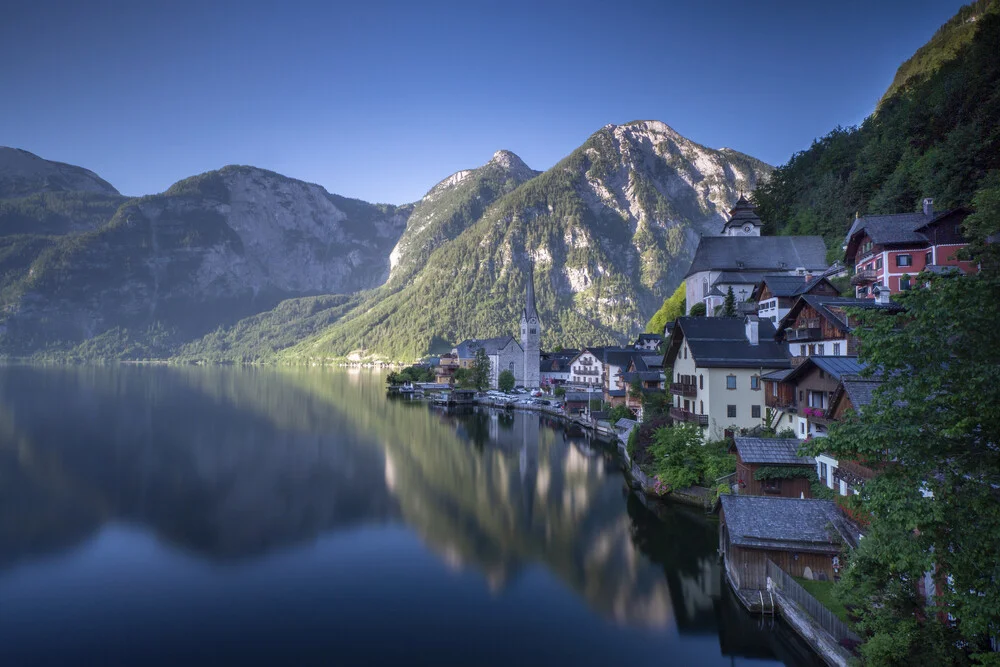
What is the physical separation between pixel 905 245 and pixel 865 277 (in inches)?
131

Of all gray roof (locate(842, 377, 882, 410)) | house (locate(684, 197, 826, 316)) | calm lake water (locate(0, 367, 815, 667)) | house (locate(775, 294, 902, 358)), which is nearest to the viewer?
calm lake water (locate(0, 367, 815, 667))

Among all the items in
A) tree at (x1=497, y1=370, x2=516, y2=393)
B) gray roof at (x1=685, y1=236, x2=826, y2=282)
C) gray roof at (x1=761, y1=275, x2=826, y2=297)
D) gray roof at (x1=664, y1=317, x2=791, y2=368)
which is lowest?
tree at (x1=497, y1=370, x2=516, y2=393)

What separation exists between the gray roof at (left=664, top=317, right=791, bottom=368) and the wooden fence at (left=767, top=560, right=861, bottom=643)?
17314mm

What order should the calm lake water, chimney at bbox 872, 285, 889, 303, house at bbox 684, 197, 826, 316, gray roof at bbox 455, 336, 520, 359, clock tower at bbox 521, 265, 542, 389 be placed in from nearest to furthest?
1. the calm lake water
2. chimney at bbox 872, 285, 889, 303
3. house at bbox 684, 197, 826, 316
4. clock tower at bbox 521, 265, 542, 389
5. gray roof at bbox 455, 336, 520, 359

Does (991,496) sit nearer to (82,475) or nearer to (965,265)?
(965,265)

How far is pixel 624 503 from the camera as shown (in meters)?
34.3

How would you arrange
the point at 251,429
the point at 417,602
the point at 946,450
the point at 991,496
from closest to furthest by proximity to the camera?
the point at 991,496
the point at 946,450
the point at 417,602
the point at 251,429

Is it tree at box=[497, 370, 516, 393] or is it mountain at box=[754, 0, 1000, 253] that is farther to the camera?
tree at box=[497, 370, 516, 393]

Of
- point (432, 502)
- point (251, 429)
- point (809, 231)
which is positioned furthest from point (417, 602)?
point (809, 231)

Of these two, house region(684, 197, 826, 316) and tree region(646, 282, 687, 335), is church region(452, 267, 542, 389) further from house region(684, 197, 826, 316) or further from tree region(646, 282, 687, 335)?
house region(684, 197, 826, 316)

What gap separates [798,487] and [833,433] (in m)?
16.8

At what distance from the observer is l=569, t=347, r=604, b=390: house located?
84.3 meters

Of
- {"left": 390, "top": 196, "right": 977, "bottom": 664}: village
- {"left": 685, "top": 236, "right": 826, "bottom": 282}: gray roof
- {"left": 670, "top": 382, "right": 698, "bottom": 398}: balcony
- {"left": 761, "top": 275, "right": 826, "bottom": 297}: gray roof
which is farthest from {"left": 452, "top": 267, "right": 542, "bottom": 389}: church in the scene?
{"left": 670, "top": 382, "right": 698, "bottom": 398}: balcony

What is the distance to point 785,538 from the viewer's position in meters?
19.5
